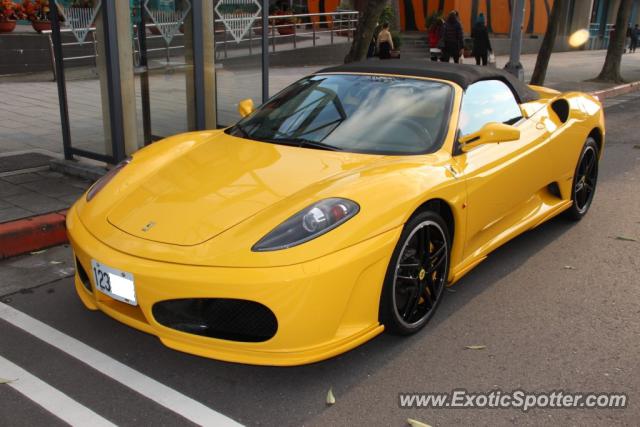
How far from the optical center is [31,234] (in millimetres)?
4594

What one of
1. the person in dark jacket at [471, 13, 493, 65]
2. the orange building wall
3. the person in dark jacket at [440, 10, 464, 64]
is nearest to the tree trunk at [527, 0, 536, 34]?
→ the orange building wall

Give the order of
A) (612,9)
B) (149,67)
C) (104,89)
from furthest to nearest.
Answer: (612,9)
(149,67)
(104,89)

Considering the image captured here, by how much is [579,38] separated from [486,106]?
34014 millimetres

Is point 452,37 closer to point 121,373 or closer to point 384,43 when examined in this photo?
point 384,43

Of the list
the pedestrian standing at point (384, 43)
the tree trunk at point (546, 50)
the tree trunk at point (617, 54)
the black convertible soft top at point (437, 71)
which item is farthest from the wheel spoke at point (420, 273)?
the tree trunk at point (617, 54)

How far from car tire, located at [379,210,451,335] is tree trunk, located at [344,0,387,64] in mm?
5890

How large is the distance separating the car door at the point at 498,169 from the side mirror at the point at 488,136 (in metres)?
0.07

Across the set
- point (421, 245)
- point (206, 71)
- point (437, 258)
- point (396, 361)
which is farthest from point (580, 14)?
point (396, 361)

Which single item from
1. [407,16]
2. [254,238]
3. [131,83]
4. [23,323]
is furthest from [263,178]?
[407,16]

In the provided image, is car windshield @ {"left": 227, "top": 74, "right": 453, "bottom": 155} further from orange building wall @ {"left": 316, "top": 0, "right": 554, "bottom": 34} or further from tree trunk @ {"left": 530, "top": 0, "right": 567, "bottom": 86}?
orange building wall @ {"left": 316, "top": 0, "right": 554, "bottom": 34}

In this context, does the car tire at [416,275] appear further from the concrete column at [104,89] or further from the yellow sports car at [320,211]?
the concrete column at [104,89]

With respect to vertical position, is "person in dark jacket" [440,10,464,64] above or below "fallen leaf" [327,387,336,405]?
above

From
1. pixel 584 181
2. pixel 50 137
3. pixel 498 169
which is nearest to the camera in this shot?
pixel 498 169

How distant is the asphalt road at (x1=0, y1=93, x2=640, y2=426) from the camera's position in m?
2.73
